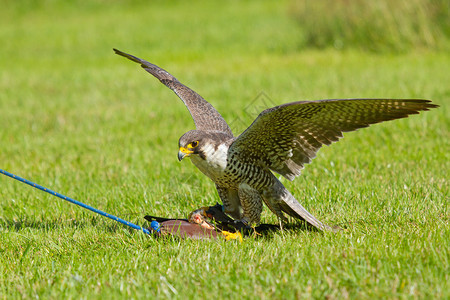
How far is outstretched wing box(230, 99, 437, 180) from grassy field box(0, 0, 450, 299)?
1.74ft

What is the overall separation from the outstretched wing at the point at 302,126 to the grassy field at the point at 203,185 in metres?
0.53

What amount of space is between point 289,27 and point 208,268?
1420 centimetres

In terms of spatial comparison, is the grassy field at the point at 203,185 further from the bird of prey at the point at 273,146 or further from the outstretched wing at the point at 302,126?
the outstretched wing at the point at 302,126

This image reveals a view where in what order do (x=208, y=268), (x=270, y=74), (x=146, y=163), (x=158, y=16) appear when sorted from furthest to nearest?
(x=158, y=16) < (x=270, y=74) < (x=146, y=163) < (x=208, y=268)

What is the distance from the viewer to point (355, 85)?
9305 mm

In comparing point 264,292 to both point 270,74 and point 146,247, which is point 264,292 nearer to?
point 146,247

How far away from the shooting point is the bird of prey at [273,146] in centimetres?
363

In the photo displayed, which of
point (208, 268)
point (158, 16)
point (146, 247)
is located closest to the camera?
point (208, 268)

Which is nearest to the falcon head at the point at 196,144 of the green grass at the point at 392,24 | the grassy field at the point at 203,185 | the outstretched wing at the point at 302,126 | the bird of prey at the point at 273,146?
the bird of prey at the point at 273,146

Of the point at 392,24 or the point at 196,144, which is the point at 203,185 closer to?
the point at 196,144

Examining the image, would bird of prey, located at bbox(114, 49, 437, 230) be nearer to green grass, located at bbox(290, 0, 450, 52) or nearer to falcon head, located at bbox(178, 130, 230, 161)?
falcon head, located at bbox(178, 130, 230, 161)

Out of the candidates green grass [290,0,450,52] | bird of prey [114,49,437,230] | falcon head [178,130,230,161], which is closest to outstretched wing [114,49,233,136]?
bird of prey [114,49,437,230]

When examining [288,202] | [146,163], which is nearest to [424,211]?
[288,202]

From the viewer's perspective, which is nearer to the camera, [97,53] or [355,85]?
[355,85]
